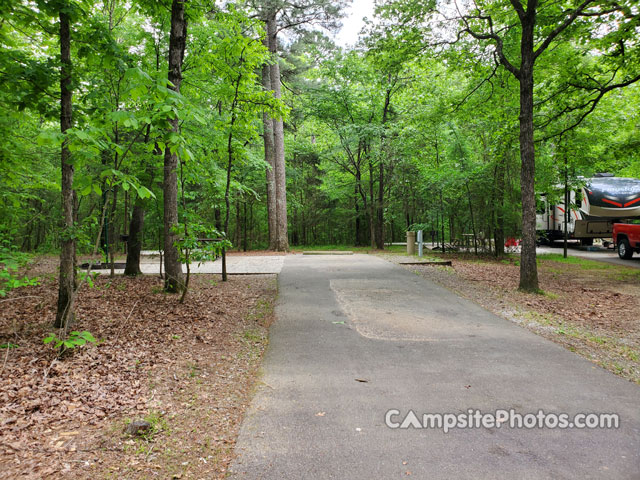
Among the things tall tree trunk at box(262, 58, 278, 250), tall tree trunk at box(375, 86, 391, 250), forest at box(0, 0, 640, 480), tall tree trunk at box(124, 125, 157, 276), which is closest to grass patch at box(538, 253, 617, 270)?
forest at box(0, 0, 640, 480)

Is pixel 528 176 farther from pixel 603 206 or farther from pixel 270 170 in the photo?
pixel 270 170

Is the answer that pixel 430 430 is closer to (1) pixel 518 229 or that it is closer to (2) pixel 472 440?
(2) pixel 472 440

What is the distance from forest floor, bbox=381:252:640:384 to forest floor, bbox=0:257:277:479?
4.10 metres

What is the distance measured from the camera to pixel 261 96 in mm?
8492

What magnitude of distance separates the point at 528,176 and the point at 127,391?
8.66 meters

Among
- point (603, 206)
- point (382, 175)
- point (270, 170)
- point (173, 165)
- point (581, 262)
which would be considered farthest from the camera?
point (382, 175)

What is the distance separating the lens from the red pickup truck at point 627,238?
1424cm

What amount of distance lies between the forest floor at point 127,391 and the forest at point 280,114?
0.73m

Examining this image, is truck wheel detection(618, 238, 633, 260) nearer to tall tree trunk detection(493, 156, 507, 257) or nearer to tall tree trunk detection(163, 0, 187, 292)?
tall tree trunk detection(493, 156, 507, 257)

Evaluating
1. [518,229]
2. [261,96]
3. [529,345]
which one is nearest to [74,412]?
[529,345]

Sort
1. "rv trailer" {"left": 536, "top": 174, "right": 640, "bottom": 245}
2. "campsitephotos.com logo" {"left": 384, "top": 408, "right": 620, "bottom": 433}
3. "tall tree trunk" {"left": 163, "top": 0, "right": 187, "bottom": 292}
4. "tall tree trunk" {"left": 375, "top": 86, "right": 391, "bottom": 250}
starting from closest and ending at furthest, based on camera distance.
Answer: "campsitephotos.com logo" {"left": 384, "top": 408, "right": 620, "bottom": 433}, "tall tree trunk" {"left": 163, "top": 0, "right": 187, "bottom": 292}, "rv trailer" {"left": 536, "top": 174, "right": 640, "bottom": 245}, "tall tree trunk" {"left": 375, "top": 86, "right": 391, "bottom": 250}

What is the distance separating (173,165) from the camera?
6961 mm

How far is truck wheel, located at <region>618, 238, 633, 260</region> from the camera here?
14978 mm

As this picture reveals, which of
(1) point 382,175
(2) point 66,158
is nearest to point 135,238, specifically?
(2) point 66,158
